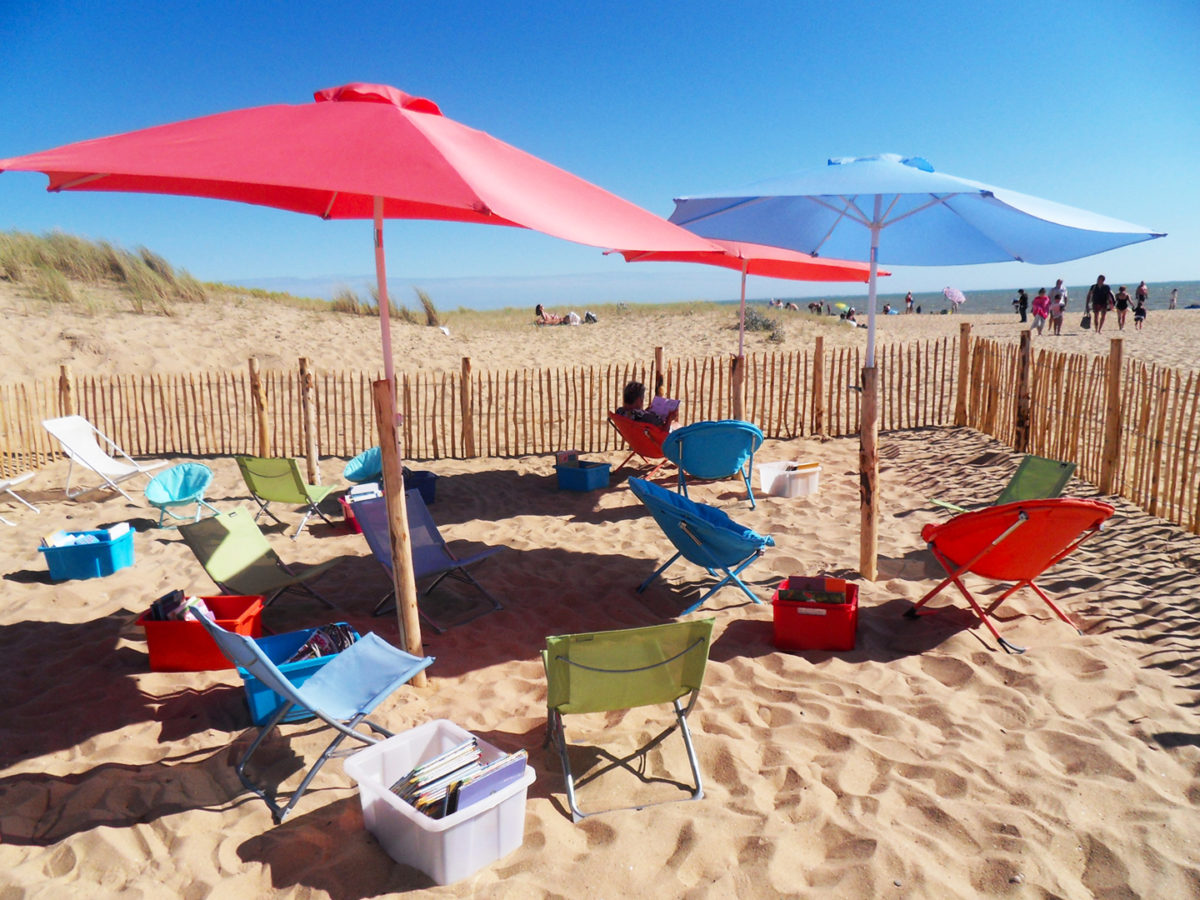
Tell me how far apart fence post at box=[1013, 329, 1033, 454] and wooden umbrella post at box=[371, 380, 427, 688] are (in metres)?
6.78

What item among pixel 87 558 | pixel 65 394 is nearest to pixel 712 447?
pixel 87 558

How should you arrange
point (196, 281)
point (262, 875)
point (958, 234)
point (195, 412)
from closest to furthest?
point (262, 875)
point (958, 234)
point (195, 412)
point (196, 281)

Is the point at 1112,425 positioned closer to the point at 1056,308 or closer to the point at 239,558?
the point at 239,558

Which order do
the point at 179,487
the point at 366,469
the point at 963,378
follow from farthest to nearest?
the point at 963,378
the point at 366,469
the point at 179,487

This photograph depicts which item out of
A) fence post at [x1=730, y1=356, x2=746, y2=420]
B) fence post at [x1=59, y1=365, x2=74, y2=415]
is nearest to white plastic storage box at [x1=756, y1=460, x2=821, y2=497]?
fence post at [x1=730, y1=356, x2=746, y2=420]

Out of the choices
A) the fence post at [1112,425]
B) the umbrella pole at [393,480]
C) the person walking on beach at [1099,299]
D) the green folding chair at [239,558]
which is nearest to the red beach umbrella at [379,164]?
the umbrella pole at [393,480]

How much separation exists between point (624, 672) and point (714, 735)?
626 mm

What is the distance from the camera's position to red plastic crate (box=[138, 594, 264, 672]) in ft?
12.4

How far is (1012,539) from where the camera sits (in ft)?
13.0

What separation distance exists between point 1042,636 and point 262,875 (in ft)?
12.6

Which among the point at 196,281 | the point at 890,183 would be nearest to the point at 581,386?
the point at 890,183

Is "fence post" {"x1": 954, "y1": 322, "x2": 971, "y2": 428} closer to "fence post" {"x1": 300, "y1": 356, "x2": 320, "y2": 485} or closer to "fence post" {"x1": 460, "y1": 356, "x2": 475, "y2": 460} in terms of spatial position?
"fence post" {"x1": 460, "y1": 356, "x2": 475, "y2": 460}

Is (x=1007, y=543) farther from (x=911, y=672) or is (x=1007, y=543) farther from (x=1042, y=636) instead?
(x=911, y=672)

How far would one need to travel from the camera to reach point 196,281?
62.2 ft
